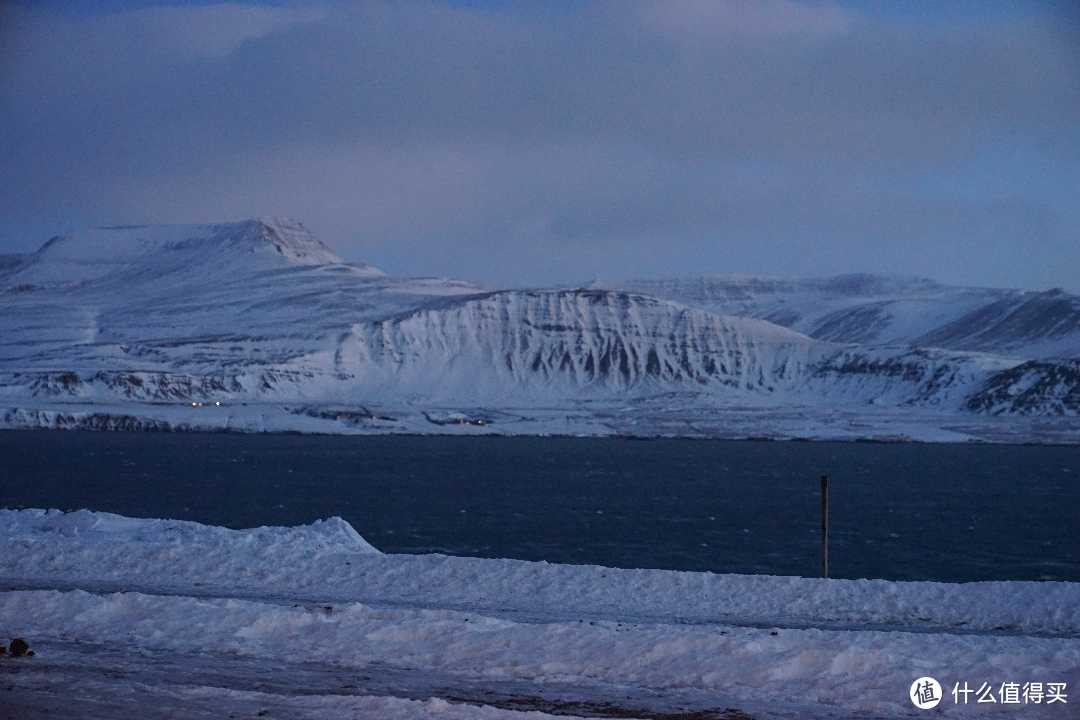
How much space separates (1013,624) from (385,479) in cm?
6766

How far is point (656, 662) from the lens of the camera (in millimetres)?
14930

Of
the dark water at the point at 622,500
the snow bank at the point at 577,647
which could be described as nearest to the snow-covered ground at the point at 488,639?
the snow bank at the point at 577,647

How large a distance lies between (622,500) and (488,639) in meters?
53.2

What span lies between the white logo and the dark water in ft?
85.8

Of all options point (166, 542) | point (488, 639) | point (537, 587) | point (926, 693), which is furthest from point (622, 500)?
point (926, 693)

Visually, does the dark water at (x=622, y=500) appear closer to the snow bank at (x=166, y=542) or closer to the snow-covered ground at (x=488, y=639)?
the snow bank at (x=166, y=542)

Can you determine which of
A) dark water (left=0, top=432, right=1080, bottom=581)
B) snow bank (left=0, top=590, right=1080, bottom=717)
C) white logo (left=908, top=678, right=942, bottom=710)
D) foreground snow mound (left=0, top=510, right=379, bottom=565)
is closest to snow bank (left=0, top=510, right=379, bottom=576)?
foreground snow mound (left=0, top=510, right=379, bottom=565)

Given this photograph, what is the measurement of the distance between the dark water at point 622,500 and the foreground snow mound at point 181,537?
1528 cm

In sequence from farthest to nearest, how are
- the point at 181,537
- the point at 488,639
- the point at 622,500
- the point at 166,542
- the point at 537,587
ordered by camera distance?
the point at 622,500 < the point at 181,537 < the point at 166,542 < the point at 537,587 < the point at 488,639

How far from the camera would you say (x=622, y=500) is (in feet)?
225

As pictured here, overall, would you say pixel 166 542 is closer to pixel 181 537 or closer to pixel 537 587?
pixel 181 537

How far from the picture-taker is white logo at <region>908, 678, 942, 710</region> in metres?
13.5

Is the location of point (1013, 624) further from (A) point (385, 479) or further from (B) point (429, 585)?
(A) point (385, 479)

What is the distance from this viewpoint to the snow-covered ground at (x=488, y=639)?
13.4 m
